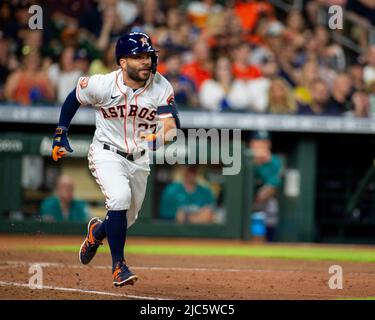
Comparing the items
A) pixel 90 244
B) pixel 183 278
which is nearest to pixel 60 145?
pixel 90 244

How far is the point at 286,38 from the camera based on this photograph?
1430 centimetres

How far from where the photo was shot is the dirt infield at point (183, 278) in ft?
20.5

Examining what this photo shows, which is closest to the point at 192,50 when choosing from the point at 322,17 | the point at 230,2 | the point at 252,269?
the point at 230,2

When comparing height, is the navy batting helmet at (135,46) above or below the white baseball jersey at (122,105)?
above

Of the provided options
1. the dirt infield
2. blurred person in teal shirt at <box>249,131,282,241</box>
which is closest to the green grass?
the dirt infield

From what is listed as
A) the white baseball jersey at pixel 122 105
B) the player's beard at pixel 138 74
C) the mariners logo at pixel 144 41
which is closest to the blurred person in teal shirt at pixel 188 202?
the white baseball jersey at pixel 122 105

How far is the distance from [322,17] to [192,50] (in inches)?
99.5

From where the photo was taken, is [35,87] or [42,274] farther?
[35,87]

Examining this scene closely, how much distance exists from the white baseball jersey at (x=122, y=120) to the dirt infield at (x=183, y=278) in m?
0.79

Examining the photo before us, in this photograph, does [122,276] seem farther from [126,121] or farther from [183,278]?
[183,278]

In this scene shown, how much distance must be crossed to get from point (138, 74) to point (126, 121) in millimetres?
388

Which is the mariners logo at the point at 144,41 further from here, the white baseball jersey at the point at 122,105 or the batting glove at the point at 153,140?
the batting glove at the point at 153,140

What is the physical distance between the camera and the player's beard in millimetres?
6418
